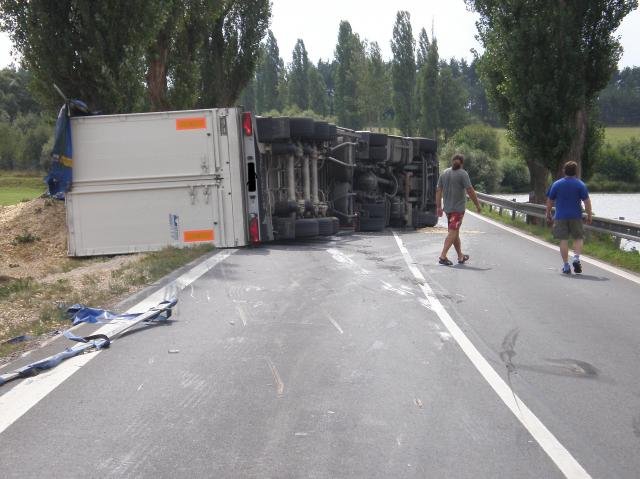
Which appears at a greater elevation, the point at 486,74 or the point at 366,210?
the point at 486,74

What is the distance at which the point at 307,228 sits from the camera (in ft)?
48.3

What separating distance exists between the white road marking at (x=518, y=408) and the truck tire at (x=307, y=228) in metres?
6.75

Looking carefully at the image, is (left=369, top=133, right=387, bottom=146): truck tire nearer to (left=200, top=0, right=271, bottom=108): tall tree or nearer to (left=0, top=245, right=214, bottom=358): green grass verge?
(left=0, top=245, right=214, bottom=358): green grass verge

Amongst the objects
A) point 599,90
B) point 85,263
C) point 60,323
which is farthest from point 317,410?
point 599,90

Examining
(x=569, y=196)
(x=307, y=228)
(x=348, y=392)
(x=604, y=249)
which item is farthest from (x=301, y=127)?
(x=348, y=392)

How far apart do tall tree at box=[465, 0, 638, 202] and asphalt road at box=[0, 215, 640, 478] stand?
12.1 m

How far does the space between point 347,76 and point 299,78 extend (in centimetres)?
1237

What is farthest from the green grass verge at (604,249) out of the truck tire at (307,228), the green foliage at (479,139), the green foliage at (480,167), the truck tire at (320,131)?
the green foliage at (479,139)

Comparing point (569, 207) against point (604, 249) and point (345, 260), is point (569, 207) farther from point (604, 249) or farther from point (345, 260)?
point (345, 260)

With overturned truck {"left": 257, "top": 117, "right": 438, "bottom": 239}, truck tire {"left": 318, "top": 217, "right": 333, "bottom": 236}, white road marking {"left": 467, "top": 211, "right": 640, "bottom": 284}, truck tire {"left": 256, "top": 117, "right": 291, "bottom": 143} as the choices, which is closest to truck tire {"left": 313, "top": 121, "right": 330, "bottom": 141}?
overturned truck {"left": 257, "top": 117, "right": 438, "bottom": 239}

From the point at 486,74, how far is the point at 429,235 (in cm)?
998

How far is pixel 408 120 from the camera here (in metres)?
71.7

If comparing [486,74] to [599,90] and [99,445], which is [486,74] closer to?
[599,90]

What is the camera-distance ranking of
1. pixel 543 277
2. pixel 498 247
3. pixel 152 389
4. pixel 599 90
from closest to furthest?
pixel 152 389
pixel 543 277
pixel 498 247
pixel 599 90
